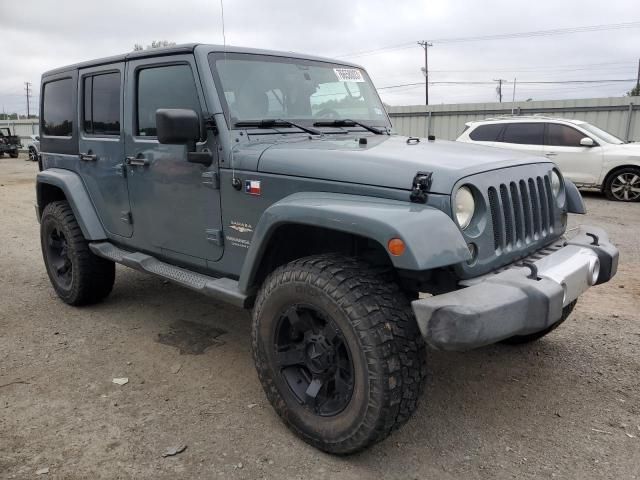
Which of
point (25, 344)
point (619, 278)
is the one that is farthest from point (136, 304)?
point (619, 278)

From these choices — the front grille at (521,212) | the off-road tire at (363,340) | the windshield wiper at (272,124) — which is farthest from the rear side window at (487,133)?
the off-road tire at (363,340)

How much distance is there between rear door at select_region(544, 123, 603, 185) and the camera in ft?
33.6

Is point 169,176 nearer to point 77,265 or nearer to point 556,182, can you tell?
point 77,265

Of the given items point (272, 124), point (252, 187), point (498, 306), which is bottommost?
point (498, 306)

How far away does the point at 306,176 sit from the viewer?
2.73 m

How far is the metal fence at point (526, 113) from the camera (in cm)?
1427

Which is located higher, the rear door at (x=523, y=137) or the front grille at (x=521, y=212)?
the rear door at (x=523, y=137)

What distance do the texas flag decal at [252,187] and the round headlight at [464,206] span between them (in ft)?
3.52

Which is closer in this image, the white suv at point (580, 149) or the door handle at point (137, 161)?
the door handle at point (137, 161)

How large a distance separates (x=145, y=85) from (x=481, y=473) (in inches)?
122

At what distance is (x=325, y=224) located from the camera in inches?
95.3

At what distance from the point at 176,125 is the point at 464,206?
5.07ft

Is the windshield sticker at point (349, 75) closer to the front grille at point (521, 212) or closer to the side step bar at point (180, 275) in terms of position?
the front grille at point (521, 212)

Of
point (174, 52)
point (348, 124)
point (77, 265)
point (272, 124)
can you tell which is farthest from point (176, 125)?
point (77, 265)
